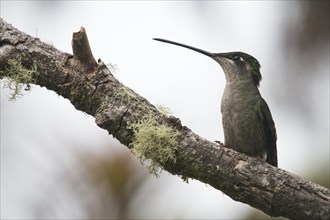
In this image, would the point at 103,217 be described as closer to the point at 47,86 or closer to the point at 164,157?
the point at 164,157

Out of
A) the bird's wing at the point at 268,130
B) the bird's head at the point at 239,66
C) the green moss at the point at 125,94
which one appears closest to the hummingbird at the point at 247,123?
the bird's wing at the point at 268,130

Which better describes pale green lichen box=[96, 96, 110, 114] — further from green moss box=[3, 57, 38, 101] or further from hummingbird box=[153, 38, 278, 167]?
hummingbird box=[153, 38, 278, 167]

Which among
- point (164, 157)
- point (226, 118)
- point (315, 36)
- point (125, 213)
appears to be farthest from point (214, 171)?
point (315, 36)

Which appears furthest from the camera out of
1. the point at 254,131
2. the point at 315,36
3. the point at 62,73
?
the point at 315,36

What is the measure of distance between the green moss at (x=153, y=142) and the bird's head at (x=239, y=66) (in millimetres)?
1959

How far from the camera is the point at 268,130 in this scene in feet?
17.6

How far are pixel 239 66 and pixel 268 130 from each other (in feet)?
2.33

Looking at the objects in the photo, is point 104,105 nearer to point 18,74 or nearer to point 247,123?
point 18,74

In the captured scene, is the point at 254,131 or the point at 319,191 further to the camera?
the point at 254,131

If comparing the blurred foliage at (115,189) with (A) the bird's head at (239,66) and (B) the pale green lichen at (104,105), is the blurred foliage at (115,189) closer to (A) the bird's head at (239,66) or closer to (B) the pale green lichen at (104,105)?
(B) the pale green lichen at (104,105)

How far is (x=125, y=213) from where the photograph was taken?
359 centimetres

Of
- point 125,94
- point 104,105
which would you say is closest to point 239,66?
point 125,94

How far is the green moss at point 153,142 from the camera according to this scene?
3705mm

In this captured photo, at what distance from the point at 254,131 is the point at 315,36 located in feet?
4.50
